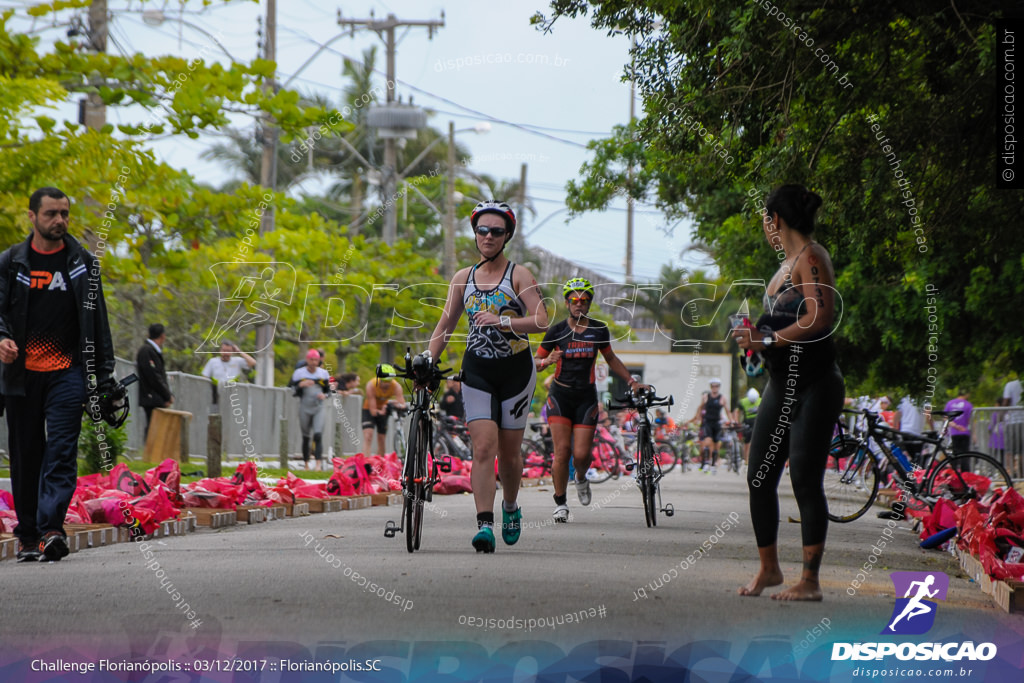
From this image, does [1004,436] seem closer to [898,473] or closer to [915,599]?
[898,473]

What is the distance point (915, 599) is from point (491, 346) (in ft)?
10.2

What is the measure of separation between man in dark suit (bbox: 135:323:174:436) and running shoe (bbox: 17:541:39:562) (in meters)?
8.49

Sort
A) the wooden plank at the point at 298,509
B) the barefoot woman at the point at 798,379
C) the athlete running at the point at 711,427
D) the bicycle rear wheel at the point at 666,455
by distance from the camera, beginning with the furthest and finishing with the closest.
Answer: the athlete running at the point at 711,427 < the bicycle rear wheel at the point at 666,455 < the wooden plank at the point at 298,509 < the barefoot woman at the point at 798,379

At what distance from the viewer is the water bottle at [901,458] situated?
1396 centimetres

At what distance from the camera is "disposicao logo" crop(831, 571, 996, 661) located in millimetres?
5004

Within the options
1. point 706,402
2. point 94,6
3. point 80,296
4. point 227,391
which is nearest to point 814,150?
point 80,296

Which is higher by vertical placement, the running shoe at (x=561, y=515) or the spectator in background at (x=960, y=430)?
the spectator in background at (x=960, y=430)

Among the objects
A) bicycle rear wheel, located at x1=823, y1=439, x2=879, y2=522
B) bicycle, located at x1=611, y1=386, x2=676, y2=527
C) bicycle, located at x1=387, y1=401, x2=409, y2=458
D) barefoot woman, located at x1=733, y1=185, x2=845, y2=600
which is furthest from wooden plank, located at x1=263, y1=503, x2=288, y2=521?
bicycle, located at x1=387, y1=401, x2=409, y2=458

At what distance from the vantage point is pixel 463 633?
5285 millimetres

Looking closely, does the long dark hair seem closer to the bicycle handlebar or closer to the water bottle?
the bicycle handlebar

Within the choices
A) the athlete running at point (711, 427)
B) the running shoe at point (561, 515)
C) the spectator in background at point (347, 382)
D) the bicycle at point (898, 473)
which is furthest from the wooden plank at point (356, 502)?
the athlete running at point (711, 427)

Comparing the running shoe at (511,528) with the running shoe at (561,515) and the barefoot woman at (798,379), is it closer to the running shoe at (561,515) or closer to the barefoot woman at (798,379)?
the barefoot woman at (798,379)

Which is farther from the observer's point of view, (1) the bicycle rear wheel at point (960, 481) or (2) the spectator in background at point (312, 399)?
(2) the spectator in background at point (312, 399)

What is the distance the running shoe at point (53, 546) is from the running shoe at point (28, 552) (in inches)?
2.1
